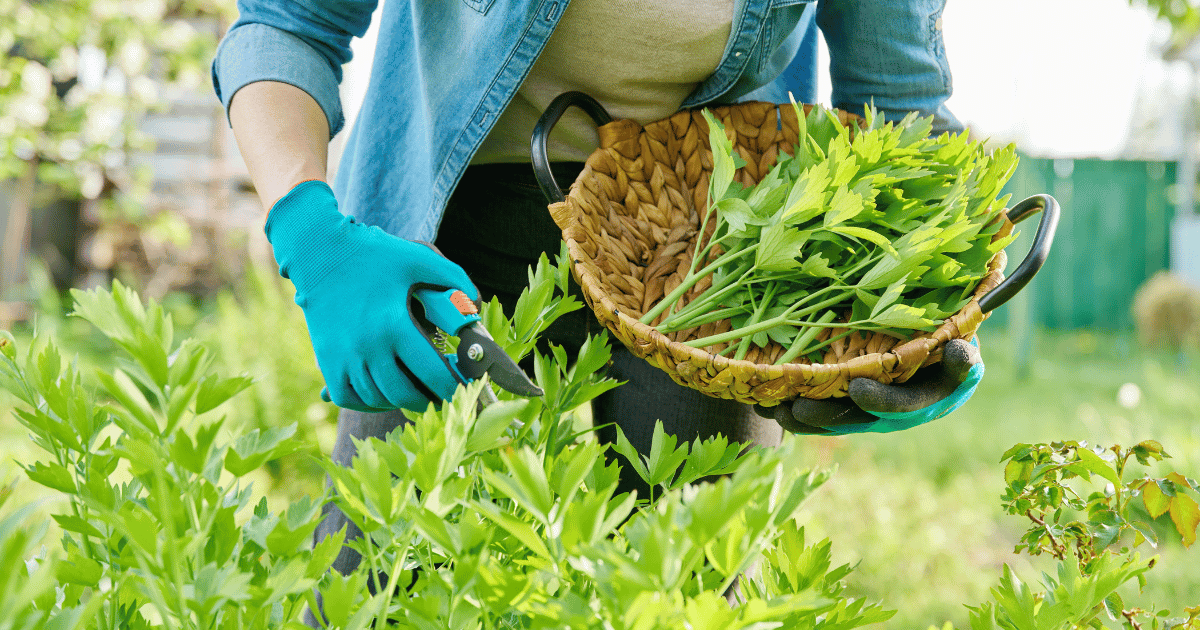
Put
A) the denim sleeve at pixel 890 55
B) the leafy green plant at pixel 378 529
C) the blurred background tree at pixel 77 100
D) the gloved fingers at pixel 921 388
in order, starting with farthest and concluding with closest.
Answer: the blurred background tree at pixel 77 100, the denim sleeve at pixel 890 55, the gloved fingers at pixel 921 388, the leafy green plant at pixel 378 529

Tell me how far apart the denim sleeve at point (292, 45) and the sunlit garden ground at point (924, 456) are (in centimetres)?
109

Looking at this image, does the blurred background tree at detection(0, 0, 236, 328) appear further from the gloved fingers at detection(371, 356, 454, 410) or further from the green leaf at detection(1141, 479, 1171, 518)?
the green leaf at detection(1141, 479, 1171, 518)

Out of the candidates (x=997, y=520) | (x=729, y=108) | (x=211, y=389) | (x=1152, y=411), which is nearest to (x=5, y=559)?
(x=211, y=389)

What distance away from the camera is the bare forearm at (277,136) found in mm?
885

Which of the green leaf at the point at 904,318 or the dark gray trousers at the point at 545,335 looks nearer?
the green leaf at the point at 904,318

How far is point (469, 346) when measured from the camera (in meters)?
0.69

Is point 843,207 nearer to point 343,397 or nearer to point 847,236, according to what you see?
point 847,236

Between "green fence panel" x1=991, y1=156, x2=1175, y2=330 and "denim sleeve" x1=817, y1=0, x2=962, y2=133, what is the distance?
800 centimetres

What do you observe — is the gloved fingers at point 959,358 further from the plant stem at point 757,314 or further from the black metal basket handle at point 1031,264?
the plant stem at point 757,314

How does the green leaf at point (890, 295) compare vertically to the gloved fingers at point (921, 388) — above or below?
above

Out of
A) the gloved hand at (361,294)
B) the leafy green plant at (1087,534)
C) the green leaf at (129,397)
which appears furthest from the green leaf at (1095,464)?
the green leaf at (129,397)

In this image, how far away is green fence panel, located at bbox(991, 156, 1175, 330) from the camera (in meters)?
8.37

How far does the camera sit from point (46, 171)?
4.49 m

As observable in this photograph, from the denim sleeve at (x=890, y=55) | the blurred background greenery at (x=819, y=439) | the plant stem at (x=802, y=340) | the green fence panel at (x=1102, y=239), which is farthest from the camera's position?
the green fence panel at (x=1102, y=239)
